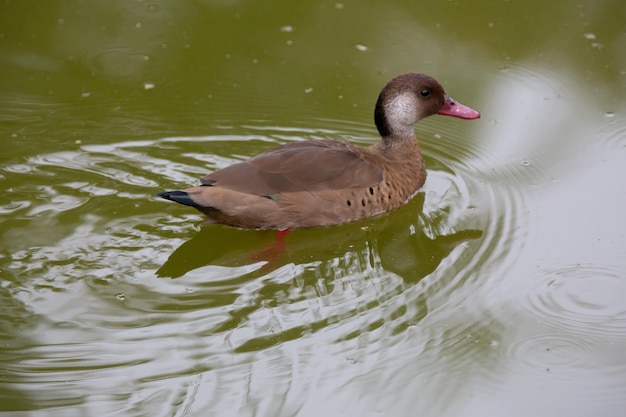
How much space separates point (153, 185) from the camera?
6285mm

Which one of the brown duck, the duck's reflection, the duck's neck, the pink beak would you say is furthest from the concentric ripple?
the duck's neck

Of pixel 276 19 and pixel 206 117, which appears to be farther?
pixel 276 19

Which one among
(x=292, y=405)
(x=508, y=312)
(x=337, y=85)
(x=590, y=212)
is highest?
(x=337, y=85)

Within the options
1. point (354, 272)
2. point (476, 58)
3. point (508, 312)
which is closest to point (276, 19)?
point (476, 58)

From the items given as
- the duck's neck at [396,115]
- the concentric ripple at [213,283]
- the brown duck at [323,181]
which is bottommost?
the concentric ripple at [213,283]

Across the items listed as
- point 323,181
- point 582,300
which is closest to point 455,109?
point 323,181

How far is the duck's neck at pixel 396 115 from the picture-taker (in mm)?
6457

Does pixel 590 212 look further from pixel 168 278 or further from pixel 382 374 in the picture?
pixel 168 278

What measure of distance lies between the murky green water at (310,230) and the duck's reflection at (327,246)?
0.02 metres

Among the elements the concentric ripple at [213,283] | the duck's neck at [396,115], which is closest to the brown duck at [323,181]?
the duck's neck at [396,115]

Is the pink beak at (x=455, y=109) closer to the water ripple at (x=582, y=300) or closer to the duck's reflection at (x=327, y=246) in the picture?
the duck's reflection at (x=327, y=246)

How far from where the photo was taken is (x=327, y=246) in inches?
229

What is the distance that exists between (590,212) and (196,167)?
2592 millimetres

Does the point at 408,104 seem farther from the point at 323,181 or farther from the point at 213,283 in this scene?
the point at 213,283
